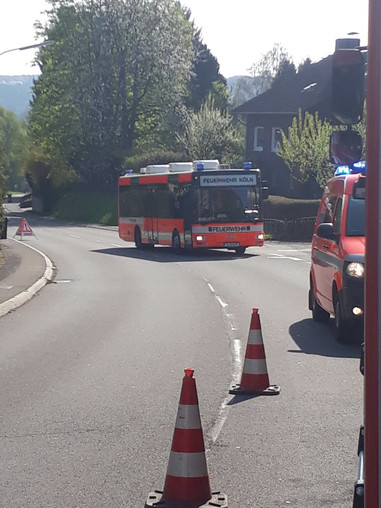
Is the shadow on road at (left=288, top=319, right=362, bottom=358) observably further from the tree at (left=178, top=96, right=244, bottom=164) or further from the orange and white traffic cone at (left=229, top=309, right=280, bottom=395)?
the tree at (left=178, top=96, right=244, bottom=164)

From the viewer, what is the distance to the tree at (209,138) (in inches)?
2520

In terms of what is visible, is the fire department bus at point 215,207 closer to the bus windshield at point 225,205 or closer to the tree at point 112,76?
the bus windshield at point 225,205

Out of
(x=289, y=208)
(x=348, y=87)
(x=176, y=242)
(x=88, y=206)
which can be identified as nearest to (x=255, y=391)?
(x=348, y=87)

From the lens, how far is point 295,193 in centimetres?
5750

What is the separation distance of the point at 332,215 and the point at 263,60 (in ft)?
366

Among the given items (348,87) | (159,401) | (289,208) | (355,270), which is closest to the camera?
(348,87)

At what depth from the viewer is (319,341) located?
1267cm

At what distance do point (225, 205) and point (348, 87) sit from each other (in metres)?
26.2

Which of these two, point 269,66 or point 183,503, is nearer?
point 183,503

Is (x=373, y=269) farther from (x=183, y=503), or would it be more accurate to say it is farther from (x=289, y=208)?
(x=289, y=208)

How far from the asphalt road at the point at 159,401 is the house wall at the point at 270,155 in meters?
44.6

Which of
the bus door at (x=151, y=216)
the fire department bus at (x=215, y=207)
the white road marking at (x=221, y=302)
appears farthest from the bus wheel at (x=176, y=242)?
the white road marking at (x=221, y=302)

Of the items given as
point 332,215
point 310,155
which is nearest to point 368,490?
point 332,215

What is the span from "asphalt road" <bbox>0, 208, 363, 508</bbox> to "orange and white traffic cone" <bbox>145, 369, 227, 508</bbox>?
6.3 inches
